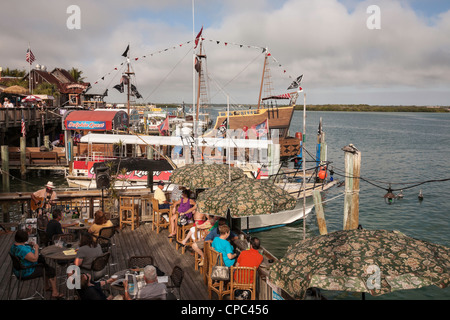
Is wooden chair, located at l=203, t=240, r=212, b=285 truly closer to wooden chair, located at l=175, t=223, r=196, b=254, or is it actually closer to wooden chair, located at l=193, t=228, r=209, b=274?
wooden chair, located at l=193, t=228, r=209, b=274

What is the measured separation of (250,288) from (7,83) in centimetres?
5852

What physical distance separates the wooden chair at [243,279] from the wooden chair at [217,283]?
0.23m

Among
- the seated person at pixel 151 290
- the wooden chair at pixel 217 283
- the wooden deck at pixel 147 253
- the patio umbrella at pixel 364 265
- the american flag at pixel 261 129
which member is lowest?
the wooden deck at pixel 147 253

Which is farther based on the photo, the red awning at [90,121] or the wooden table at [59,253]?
the red awning at [90,121]

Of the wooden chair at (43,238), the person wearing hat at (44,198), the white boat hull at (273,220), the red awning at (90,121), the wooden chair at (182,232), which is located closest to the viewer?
the wooden chair at (43,238)

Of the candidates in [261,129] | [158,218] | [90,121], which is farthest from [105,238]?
[261,129]

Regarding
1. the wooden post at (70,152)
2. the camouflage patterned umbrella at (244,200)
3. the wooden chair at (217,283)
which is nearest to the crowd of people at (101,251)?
the wooden chair at (217,283)

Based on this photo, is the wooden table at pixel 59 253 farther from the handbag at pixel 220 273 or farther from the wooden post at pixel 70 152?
the wooden post at pixel 70 152

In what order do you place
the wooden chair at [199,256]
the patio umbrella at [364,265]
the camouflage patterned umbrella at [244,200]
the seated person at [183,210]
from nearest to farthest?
the patio umbrella at [364,265] → the camouflage patterned umbrella at [244,200] → the wooden chair at [199,256] → the seated person at [183,210]

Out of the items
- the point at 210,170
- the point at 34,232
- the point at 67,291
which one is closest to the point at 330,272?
the point at 67,291

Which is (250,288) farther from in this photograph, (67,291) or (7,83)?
(7,83)

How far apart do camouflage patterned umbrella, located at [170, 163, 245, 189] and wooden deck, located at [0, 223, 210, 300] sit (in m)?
1.67

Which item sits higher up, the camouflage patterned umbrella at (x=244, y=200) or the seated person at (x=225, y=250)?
the camouflage patterned umbrella at (x=244, y=200)

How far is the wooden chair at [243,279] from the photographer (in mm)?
6761
